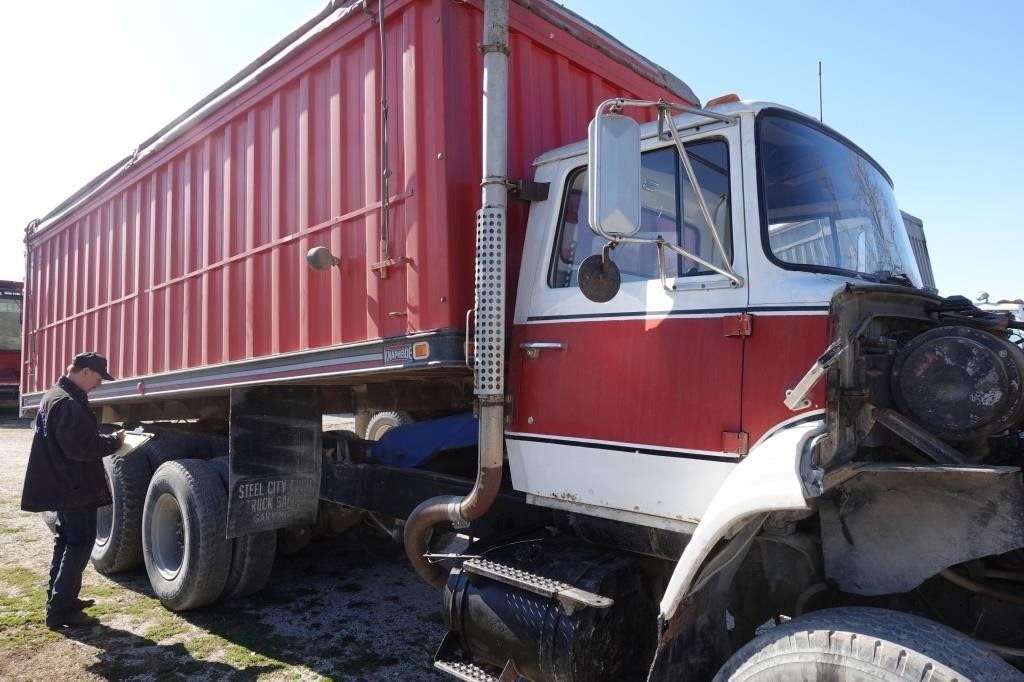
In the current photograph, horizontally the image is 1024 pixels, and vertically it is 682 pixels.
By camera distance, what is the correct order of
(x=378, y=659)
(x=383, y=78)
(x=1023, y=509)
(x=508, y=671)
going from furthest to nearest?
(x=378, y=659), (x=383, y=78), (x=508, y=671), (x=1023, y=509)

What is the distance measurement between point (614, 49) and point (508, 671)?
3399 millimetres

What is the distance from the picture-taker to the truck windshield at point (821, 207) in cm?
271

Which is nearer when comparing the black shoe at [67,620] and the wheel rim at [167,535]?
the black shoe at [67,620]

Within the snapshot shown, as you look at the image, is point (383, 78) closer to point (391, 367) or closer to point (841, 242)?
point (391, 367)

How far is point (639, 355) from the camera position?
2.89m

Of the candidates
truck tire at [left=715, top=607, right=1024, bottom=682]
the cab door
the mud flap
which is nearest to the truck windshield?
the cab door

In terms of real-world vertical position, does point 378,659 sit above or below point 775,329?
below

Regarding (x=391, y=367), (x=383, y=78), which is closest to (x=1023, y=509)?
(x=391, y=367)

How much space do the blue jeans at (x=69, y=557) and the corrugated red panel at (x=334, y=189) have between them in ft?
3.86

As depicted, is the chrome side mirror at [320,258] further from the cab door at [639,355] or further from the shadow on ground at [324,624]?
the shadow on ground at [324,624]

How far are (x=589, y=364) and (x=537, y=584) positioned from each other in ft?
2.95

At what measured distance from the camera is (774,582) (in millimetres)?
2844

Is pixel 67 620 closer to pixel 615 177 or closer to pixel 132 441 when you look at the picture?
pixel 132 441

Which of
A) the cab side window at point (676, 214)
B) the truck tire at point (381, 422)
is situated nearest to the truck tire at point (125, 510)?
the truck tire at point (381, 422)
